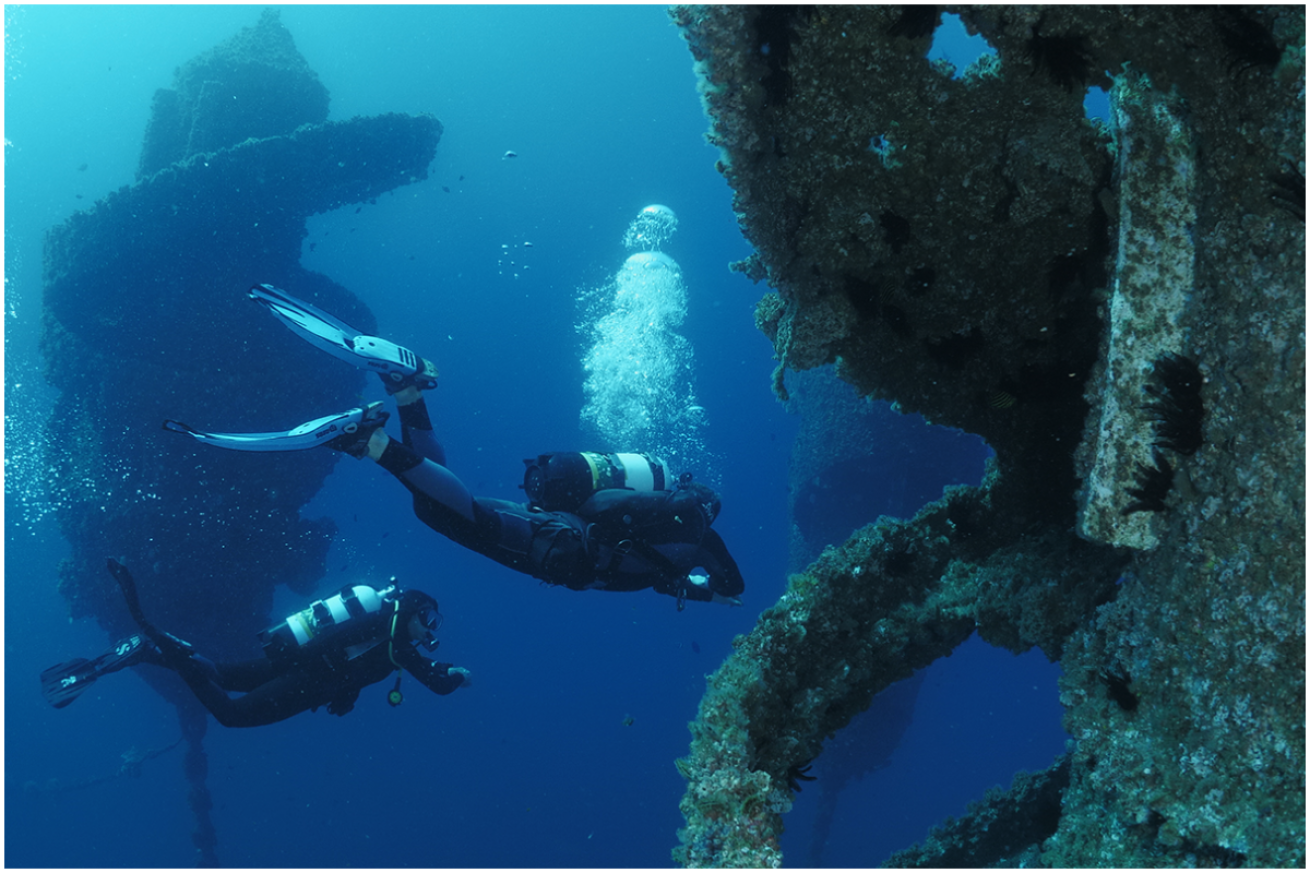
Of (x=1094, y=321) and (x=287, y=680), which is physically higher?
(x=1094, y=321)

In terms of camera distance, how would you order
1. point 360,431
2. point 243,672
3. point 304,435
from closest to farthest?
1. point 304,435
2. point 360,431
3. point 243,672

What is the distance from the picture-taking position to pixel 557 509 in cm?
713

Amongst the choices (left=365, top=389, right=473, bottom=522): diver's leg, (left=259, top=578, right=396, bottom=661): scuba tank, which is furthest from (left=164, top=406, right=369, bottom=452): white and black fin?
(left=259, top=578, right=396, bottom=661): scuba tank

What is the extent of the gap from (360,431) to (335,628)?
14.9ft

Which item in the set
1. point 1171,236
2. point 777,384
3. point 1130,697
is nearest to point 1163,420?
point 1171,236

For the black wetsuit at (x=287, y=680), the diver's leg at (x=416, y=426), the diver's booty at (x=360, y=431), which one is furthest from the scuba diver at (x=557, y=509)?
the black wetsuit at (x=287, y=680)

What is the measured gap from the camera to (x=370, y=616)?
9.55 meters

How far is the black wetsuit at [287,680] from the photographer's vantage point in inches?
375

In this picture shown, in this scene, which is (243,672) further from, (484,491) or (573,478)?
(484,491)

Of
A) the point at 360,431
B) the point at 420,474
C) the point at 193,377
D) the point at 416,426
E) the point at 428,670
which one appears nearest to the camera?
the point at 360,431

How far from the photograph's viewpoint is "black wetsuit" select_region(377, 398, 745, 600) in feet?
22.3

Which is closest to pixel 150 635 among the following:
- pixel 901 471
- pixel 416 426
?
pixel 416 426

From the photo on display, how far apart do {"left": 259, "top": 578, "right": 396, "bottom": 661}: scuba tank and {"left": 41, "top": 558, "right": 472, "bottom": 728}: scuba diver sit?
1cm

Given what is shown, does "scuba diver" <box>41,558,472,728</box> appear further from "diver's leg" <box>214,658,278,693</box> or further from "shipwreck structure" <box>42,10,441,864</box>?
"shipwreck structure" <box>42,10,441,864</box>
